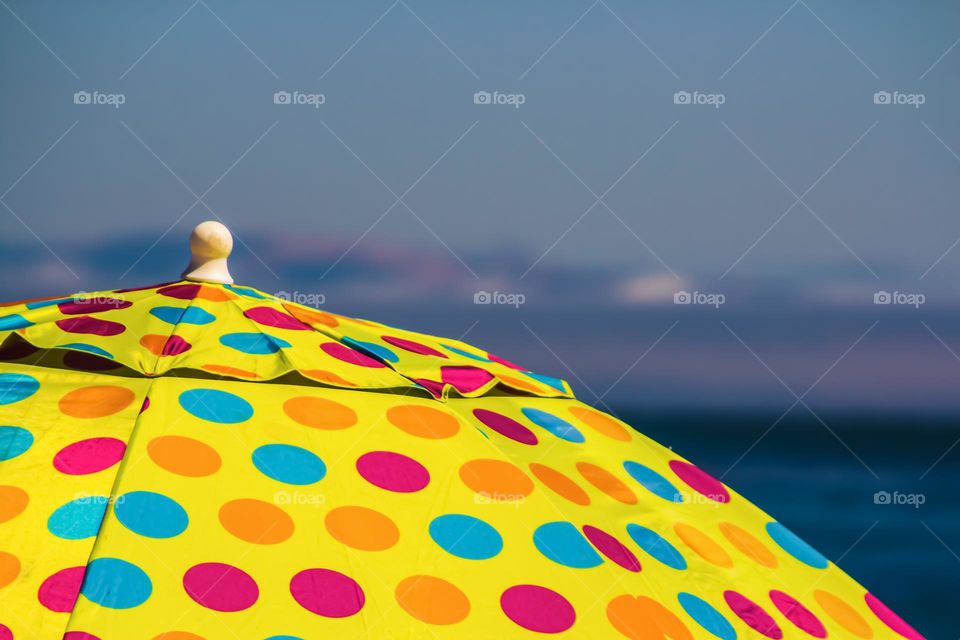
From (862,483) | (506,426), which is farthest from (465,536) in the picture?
(862,483)

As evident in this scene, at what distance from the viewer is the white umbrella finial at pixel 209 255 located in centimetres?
231

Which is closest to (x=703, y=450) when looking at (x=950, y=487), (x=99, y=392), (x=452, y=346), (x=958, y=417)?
(x=950, y=487)

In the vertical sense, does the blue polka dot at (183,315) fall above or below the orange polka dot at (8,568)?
above

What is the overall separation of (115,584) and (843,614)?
1599 millimetres

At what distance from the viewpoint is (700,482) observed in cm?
247

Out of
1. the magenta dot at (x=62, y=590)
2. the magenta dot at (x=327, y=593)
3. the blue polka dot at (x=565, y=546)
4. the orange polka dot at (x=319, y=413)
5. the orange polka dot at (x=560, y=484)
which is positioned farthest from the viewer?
the orange polka dot at (x=560, y=484)

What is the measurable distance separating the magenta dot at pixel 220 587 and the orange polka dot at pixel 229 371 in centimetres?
48

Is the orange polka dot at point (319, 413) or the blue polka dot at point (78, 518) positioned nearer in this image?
the blue polka dot at point (78, 518)

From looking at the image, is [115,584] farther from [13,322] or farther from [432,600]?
[13,322]

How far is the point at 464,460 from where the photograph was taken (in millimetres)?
1900

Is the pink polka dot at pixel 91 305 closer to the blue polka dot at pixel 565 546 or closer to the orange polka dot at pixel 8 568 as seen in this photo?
the orange polka dot at pixel 8 568

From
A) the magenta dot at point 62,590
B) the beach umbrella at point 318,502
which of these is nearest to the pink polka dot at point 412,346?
the beach umbrella at point 318,502

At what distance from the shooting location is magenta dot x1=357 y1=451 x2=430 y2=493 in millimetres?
1798

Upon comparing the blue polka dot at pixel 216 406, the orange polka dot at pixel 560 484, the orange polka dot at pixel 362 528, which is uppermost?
the orange polka dot at pixel 560 484
